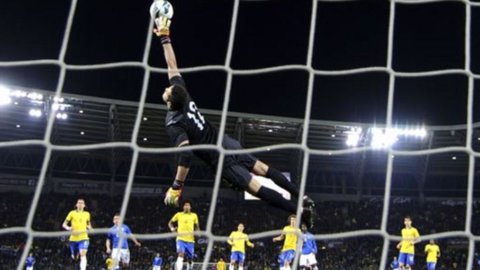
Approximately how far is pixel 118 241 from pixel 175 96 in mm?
1173

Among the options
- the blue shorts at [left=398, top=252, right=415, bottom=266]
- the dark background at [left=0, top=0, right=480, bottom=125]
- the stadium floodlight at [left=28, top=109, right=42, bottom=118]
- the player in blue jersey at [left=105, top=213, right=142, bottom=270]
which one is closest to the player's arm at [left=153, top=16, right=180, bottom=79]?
the player in blue jersey at [left=105, top=213, right=142, bottom=270]

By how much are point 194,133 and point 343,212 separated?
66.9ft

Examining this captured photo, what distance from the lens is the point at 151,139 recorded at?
21016mm

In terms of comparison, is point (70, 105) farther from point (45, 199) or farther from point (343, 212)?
point (343, 212)

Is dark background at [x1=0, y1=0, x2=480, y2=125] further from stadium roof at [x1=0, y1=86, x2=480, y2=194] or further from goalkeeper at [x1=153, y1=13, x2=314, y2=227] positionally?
goalkeeper at [x1=153, y1=13, x2=314, y2=227]

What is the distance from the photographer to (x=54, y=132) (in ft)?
66.5

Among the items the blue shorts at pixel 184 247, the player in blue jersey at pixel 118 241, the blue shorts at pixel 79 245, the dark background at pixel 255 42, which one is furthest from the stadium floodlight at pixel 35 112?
the blue shorts at pixel 184 247

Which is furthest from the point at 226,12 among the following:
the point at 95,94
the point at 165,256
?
the point at 165,256

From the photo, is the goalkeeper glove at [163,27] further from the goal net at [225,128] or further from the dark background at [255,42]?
the dark background at [255,42]

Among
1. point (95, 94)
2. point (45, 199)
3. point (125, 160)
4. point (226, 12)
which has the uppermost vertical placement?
point (226, 12)

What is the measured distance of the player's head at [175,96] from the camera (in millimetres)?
3906

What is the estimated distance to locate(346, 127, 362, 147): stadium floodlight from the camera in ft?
67.4

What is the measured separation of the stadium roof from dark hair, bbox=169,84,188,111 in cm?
1292

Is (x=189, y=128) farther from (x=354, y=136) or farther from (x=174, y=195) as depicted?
(x=354, y=136)
